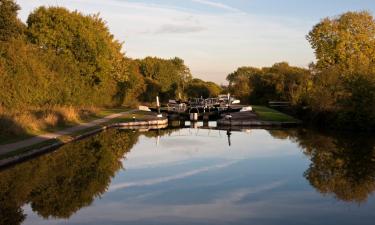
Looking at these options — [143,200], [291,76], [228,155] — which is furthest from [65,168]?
[291,76]

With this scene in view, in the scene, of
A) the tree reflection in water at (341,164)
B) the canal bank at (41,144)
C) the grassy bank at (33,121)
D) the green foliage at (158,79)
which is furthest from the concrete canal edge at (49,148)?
the green foliage at (158,79)

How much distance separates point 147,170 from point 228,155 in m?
6.52

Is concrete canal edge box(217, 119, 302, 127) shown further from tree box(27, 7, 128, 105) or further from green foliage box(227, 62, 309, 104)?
tree box(27, 7, 128, 105)

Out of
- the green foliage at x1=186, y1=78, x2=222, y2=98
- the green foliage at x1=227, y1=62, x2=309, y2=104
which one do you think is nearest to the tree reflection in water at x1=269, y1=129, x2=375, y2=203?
the green foliage at x1=227, y1=62, x2=309, y2=104

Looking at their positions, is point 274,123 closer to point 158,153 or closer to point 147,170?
point 158,153

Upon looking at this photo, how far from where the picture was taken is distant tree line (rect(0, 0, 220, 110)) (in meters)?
32.6

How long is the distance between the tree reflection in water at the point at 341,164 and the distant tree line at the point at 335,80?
5140 millimetres

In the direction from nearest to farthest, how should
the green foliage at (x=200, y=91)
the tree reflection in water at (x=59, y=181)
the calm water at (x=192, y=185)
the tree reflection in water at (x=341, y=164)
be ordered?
the calm water at (x=192, y=185), the tree reflection in water at (x=59, y=181), the tree reflection in water at (x=341, y=164), the green foliage at (x=200, y=91)

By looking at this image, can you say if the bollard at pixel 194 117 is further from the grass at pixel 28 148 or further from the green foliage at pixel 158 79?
the grass at pixel 28 148

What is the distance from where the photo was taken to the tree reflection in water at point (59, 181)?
14.4 m

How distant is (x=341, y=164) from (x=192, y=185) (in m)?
8.04

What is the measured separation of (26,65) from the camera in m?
33.9

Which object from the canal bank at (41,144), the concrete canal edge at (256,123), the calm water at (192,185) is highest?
the canal bank at (41,144)

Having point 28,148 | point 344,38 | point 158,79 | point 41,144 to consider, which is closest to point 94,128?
point 41,144
